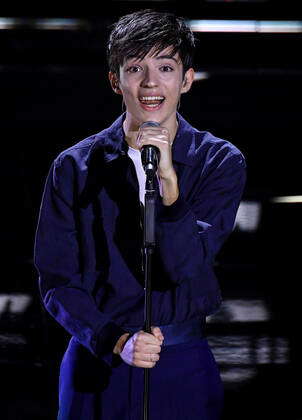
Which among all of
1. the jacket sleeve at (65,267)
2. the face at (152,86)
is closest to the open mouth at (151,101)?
the face at (152,86)

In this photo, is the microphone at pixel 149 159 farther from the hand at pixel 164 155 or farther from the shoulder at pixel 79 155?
the shoulder at pixel 79 155

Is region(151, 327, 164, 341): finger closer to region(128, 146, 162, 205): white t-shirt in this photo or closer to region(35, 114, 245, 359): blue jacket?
region(35, 114, 245, 359): blue jacket

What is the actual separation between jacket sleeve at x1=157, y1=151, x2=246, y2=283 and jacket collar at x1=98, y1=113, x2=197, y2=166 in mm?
62

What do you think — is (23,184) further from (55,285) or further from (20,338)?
(55,285)

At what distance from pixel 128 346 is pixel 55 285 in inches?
9.9

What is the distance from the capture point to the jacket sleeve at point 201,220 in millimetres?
1555

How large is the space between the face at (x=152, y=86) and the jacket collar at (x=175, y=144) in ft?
0.17

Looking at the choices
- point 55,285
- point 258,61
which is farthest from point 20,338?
point 258,61

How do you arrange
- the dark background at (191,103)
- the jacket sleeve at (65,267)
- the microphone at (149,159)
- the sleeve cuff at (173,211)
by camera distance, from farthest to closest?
the dark background at (191,103)
the jacket sleeve at (65,267)
the sleeve cuff at (173,211)
the microphone at (149,159)

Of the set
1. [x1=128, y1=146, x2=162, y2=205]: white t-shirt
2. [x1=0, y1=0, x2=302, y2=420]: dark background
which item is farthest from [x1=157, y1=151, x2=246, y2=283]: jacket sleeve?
[x1=0, y1=0, x2=302, y2=420]: dark background

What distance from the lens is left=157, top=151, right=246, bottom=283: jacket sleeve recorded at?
5.10 ft

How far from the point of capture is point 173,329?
1670mm

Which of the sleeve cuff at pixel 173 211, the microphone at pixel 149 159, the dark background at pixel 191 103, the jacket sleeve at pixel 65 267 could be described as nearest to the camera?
the microphone at pixel 149 159

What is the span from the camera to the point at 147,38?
1.71 metres
